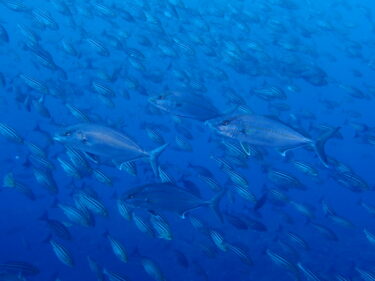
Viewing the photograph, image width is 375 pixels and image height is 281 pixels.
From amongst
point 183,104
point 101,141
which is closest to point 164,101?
point 183,104

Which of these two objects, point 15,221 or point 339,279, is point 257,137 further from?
point 15,221

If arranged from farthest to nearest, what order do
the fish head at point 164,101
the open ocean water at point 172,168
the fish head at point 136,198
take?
the fish head at point 164,101 < the open ocean water at point 172,168 < the fish head at point 136,198

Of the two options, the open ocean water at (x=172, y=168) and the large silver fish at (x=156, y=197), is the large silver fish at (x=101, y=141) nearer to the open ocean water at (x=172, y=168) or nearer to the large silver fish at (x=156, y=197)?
the open ocean water at (x=172, y=168)

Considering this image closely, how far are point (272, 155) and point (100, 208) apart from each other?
12.5m

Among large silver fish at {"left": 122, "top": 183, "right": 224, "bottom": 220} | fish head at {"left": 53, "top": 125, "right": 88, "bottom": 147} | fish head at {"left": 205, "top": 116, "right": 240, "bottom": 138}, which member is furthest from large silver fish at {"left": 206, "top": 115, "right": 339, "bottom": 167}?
fish head at {"left": 53, "top": 125, "right": 88, "bottom": 147}

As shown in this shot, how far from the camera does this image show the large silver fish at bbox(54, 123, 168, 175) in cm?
424

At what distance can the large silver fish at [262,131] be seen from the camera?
4.18 metres

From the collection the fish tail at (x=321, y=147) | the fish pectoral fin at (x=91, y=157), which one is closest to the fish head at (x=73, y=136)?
the fish pectoral fin at (x=91, y=157)

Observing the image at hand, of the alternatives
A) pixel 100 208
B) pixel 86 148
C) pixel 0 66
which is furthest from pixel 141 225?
pixel 0 66

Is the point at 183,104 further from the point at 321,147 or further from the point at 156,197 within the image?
the point at 321,147

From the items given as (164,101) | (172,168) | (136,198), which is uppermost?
(164,101)

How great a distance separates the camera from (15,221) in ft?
37.5

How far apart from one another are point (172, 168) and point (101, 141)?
9145mm

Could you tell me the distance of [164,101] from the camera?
570 centimetres
